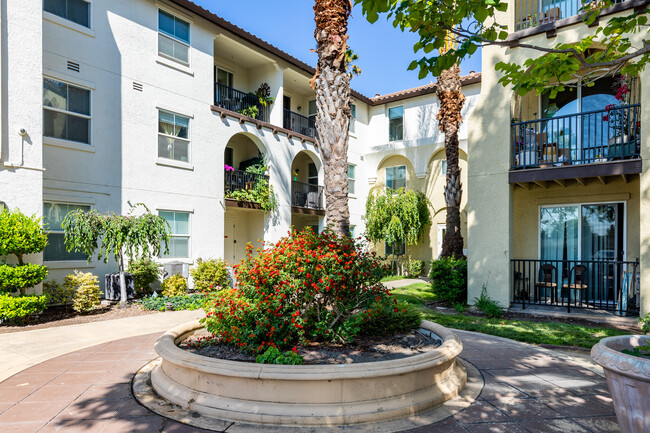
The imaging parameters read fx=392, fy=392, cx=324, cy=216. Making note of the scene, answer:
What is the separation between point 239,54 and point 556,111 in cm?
1267

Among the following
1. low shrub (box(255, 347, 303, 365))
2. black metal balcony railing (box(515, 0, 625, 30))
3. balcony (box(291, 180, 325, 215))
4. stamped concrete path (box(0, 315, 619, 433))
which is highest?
black metal balcony railing (box(515, 0, 625, 30))

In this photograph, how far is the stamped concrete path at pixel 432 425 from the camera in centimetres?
380

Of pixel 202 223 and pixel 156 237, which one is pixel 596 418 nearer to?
pixel 156 237

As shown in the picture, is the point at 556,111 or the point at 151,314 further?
the point at 556,111

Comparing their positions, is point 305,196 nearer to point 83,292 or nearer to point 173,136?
point 173,136

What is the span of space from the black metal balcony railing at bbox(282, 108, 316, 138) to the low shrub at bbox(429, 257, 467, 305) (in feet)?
35.9

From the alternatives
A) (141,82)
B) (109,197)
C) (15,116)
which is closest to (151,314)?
(109,197)

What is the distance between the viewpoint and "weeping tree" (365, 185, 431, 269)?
64.0 feet

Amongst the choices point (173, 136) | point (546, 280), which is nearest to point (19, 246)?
point (173, 136)

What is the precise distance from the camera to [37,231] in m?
8.66

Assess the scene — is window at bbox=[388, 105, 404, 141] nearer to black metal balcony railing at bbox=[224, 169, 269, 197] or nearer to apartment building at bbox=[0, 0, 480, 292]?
apartment building at bbox=[0, 0, 480, 292]

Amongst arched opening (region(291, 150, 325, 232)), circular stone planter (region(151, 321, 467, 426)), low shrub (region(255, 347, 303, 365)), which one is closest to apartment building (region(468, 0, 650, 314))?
circular stone planter (region(151, 321, 467, 426))

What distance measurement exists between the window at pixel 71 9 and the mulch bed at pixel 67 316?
8347 millimetres

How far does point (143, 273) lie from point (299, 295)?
28.1ft
